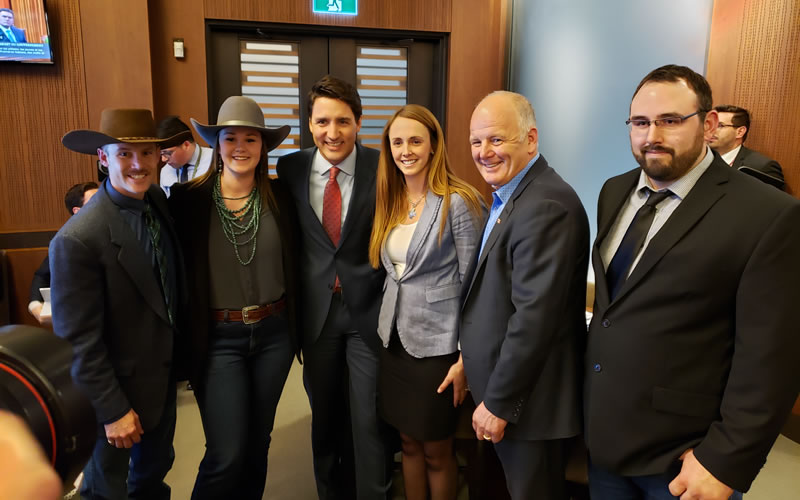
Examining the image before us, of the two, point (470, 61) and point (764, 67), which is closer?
point (764, 67)

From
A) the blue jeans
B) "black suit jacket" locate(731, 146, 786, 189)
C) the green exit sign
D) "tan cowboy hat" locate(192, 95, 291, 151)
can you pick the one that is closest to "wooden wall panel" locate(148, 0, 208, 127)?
the green exit sign

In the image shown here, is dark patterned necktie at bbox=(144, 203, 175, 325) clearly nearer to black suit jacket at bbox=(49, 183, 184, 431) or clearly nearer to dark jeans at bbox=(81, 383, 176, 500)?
black suit jacket at bbox=(49, 183, 184, 431)

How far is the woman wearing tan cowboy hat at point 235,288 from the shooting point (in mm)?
1817

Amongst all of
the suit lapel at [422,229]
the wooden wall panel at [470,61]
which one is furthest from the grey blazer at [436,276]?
→ the wooden wall panel at [470,61]

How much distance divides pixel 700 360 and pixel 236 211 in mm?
1505

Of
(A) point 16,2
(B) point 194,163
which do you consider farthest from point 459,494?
(A) point 16,2

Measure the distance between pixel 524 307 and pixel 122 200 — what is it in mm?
1259

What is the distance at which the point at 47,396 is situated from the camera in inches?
19.5

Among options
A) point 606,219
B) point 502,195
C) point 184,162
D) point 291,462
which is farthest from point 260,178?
point 184,162

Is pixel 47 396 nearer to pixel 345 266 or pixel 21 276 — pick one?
pixel 345 266

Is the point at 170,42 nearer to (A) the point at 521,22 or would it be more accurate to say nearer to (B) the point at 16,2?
(B) the point at 16,2

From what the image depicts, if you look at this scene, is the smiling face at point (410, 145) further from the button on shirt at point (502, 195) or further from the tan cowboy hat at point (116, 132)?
the tan cowboy hat at point (116, 132)

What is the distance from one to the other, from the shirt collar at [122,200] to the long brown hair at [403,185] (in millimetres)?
794

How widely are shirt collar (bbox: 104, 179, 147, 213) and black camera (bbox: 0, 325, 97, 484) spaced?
1.21m
